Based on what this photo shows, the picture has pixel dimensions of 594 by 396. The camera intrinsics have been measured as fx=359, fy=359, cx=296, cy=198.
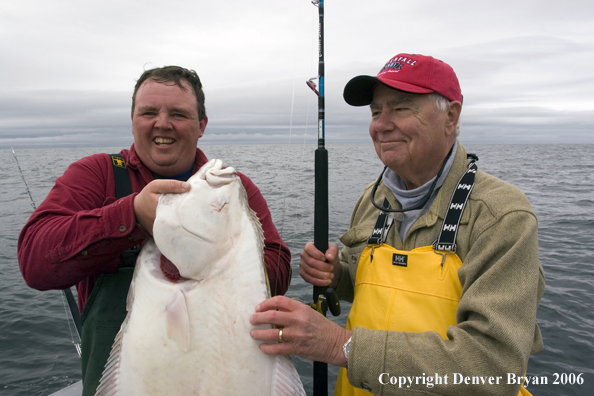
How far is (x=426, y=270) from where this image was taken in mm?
1933

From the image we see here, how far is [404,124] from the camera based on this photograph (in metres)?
2.15

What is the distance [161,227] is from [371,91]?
1661 millimetres

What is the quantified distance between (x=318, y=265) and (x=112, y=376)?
50.5 inches

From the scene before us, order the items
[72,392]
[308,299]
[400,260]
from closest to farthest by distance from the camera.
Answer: [400,260], [72,392], [308,299]

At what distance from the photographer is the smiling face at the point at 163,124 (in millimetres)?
2172

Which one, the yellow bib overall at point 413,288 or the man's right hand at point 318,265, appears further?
the man's right hand at point 318,265

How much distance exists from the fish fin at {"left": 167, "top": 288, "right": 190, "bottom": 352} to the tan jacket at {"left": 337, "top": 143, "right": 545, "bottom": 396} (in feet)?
2.60

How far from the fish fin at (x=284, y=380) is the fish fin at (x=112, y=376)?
2.21 ft

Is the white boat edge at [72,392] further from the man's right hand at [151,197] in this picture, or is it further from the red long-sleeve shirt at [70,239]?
the man's right hand at [151,197]

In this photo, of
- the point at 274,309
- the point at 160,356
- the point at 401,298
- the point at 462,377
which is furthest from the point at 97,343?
the point at 462,377

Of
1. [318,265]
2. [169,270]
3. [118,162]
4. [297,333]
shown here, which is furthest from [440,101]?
[118,162]

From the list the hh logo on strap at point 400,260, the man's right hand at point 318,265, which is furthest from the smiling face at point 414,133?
the man's right hand at point 318,265

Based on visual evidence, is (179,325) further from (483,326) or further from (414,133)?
(414,133)

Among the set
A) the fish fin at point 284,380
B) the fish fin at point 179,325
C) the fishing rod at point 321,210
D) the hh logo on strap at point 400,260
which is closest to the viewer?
the fish fin at point 179,325
